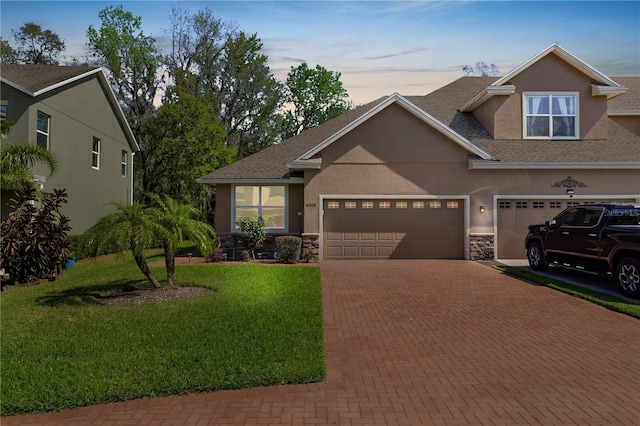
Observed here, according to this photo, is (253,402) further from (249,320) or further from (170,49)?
(170,49)

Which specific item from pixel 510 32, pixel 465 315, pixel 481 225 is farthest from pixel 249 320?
pixel 481 225

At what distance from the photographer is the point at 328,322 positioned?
7602 millimetres

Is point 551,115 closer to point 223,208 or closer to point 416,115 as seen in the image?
point 416,115

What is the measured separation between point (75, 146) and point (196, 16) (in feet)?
68.1

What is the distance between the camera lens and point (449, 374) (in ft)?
17.2

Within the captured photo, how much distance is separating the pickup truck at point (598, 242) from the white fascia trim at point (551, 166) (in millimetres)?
3376

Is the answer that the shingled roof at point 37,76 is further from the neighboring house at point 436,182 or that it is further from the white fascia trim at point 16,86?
the neighboring house at point 436,182

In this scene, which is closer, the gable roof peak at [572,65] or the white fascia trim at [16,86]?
the white fascia trim at [16,86]

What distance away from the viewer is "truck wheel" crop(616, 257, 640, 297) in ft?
29.9

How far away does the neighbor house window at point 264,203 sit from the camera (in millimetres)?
17531

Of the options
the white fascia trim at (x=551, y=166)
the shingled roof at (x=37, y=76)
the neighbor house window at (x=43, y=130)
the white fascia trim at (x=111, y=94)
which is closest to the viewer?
the white fascia trim at (x=551, y=166)

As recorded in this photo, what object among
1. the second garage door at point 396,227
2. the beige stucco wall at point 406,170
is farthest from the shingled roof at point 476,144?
the second garage door at point 396,227

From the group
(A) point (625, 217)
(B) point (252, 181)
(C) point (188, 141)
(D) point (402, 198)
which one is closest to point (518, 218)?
(D) point (402, 198)

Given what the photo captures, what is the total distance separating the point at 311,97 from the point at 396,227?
24.5 meters
